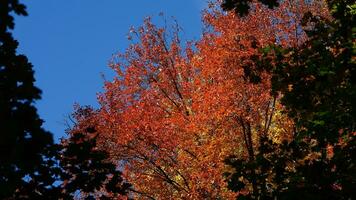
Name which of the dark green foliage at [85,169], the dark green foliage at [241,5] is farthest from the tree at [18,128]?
the dark green foliage at [241,5]

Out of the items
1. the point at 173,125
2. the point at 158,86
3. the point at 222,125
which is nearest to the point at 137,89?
the point at 158,86

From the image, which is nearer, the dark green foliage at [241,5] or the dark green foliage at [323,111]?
the dark green foliage at [241,5]

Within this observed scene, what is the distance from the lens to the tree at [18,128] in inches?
353

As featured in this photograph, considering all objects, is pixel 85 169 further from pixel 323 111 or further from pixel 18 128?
pixel 323 111

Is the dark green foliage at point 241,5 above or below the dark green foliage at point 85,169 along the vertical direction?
above

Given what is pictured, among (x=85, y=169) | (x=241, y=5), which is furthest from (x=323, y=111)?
(x=85, y=169)

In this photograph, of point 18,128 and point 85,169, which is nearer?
point 18,128

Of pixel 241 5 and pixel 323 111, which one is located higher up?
pixel 241 5

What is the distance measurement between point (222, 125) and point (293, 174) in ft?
33.3

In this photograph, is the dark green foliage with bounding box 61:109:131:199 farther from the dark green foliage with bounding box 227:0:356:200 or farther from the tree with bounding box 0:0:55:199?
the dark green foliage with bounding box 227:0:356:200

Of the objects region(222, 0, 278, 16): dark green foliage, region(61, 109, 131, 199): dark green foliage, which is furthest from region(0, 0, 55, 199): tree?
region(222, 0, 278, 16): dark green foliage

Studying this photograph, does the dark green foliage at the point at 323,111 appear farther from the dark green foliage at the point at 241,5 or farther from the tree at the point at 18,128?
the tree at the point at 18,128

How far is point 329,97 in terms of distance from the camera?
969 centimetres

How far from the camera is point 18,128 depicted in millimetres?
9164
